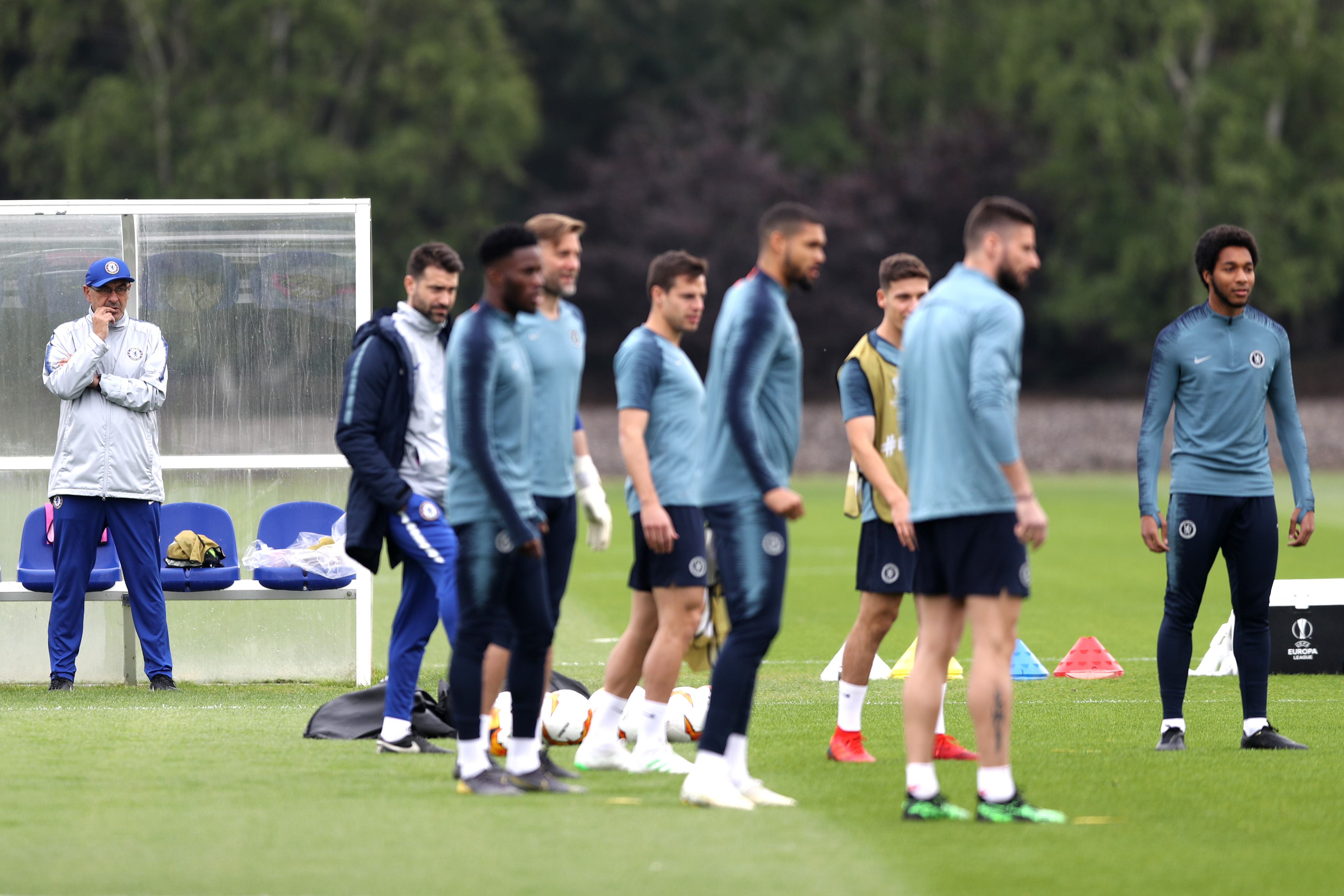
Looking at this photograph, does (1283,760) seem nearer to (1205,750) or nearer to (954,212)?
(1205,750)

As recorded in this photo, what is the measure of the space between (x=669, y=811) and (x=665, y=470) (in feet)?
4.46

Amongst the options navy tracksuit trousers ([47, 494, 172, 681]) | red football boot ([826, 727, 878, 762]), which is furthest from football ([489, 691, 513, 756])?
navy tracksuit trousers ([47, 494, 172, 681])

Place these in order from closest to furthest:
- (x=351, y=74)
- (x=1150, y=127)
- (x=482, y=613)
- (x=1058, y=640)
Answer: (x=482, y=613) → (x=1058, y=640) → (x=1150, y=127) → (x=351, y=74)

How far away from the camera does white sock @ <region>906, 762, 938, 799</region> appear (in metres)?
5.88

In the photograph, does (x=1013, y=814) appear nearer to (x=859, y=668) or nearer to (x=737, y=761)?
(x=737, y=761)

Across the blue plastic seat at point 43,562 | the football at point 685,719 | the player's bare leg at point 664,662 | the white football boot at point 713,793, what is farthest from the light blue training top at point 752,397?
the blue plastic seat at point 43,562

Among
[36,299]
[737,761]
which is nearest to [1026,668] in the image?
[737,761]

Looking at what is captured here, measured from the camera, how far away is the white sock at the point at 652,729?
22.4ft

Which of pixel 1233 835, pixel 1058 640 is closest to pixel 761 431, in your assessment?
pixel 1233 835

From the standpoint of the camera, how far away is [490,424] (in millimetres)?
5934

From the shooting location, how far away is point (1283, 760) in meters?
7.16

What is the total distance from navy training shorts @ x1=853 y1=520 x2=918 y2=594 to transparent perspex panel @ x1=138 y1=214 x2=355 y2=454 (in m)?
4.20

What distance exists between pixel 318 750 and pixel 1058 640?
6.29 meters

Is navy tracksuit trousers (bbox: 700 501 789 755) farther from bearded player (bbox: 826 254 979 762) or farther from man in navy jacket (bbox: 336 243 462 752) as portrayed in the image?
man in navy jacket (bbox: 336 243 462 752)
